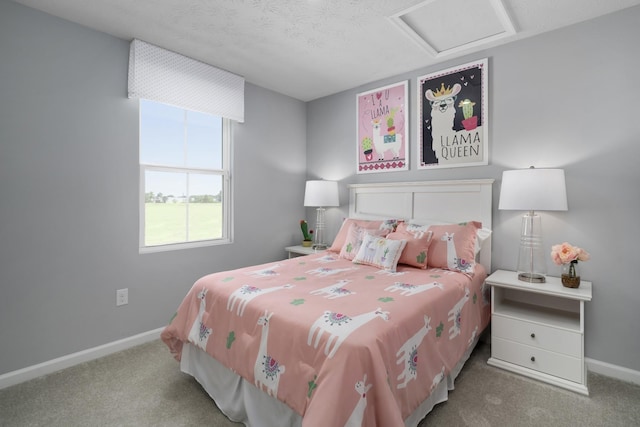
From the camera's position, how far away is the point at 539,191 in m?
2.11

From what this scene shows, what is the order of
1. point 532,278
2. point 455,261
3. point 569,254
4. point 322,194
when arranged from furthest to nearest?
point 322,194, point 455,261, point 532,278, point 569,254

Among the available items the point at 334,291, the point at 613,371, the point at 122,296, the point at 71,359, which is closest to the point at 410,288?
the point at 334,291

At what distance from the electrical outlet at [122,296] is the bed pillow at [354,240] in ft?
6.08

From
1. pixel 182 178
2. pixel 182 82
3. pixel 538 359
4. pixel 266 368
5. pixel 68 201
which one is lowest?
pixel 538 359

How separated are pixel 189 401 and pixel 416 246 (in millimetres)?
1883

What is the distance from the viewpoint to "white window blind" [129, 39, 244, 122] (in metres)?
2.52

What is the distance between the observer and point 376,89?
3.38 m

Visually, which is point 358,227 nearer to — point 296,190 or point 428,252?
point 428,252

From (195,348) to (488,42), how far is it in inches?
127

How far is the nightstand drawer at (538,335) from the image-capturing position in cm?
198

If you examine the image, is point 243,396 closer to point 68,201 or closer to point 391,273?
point 391,273

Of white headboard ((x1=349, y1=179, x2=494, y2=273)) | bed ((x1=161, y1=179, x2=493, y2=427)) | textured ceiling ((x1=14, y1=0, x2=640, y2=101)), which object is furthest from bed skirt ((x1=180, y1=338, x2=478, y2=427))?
textured ceiling ((x1=14, y1=0, x2=640, y2=101))

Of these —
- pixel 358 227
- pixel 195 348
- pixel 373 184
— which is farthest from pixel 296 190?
pixel 195 348

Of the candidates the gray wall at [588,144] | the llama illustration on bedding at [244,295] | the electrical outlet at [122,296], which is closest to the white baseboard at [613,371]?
the gray wall at [588,144]
